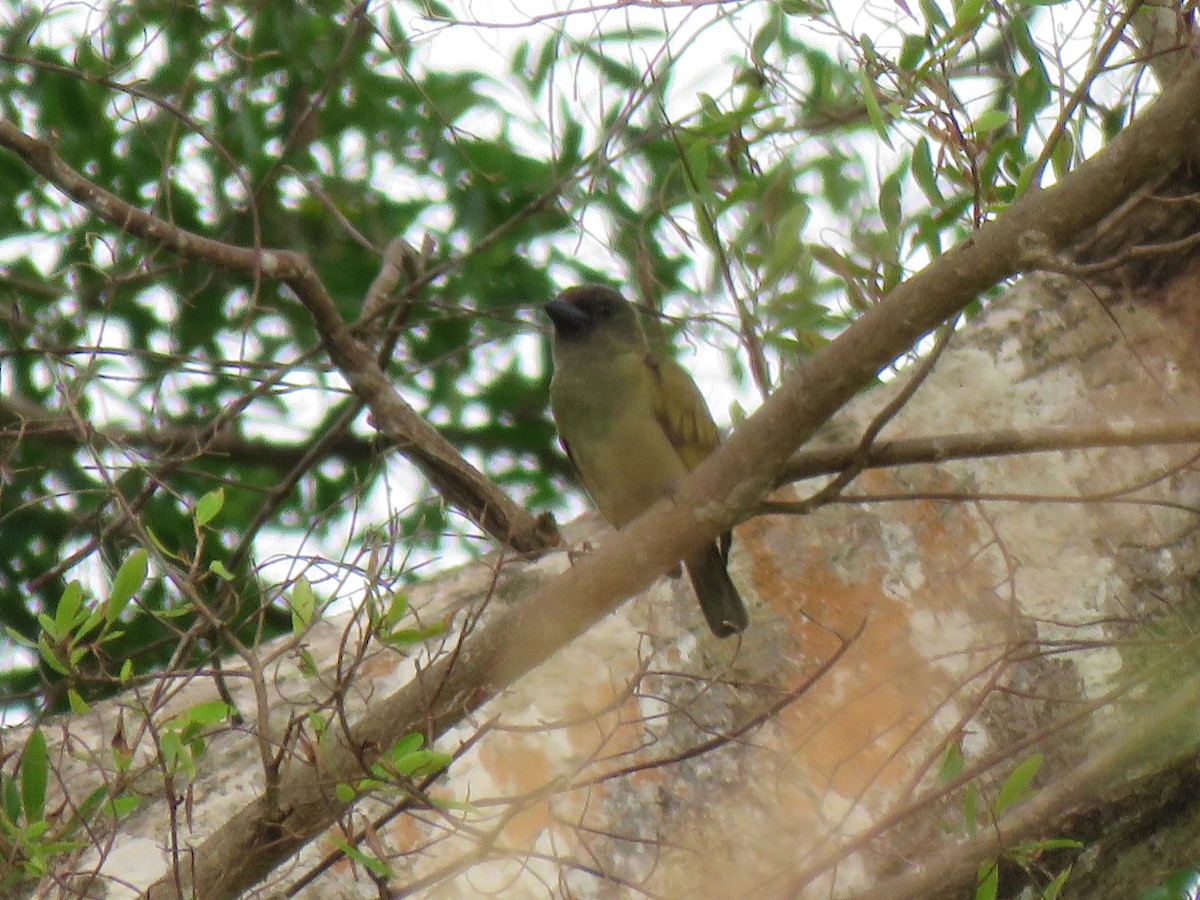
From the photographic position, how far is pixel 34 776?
2143mm

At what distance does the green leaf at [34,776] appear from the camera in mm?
2131

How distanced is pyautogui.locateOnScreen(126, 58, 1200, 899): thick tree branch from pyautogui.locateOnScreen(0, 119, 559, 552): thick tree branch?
0.51 meters

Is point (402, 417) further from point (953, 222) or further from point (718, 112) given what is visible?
point (953, 222)

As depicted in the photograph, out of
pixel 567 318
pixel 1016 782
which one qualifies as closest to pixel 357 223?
pixel 567 318

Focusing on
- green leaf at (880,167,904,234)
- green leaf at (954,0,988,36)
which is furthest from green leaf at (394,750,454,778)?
green leaf at (954,0,988,36)

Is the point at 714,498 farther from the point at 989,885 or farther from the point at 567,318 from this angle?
the point at 567,318

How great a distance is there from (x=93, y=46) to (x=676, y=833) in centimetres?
275

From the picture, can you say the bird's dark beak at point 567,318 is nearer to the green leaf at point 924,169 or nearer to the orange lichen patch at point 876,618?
the orange lichen patch at point 876,618

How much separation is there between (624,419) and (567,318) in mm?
410

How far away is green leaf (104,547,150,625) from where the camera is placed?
220 centimetres

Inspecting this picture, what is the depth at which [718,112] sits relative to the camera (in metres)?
3.41

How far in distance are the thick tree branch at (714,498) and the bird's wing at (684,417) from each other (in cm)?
178

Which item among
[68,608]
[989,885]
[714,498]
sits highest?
[68,608]

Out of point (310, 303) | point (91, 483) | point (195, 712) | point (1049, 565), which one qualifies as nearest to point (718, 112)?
point (310, 303)
